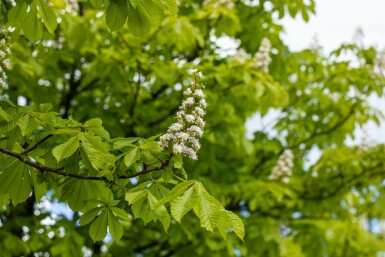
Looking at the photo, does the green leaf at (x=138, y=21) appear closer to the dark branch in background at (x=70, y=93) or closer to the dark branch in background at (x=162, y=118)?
the dark branch in background at (x=162, y=118)

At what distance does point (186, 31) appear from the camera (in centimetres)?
510

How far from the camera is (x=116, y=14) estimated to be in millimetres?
2576

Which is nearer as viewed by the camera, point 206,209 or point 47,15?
point 206,209

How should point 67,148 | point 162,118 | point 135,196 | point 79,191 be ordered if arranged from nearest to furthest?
1. point 67,148
2. point 135,196
3. point 79,191
4. point 162,118

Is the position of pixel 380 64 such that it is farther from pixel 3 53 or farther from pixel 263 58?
pixel 3 53

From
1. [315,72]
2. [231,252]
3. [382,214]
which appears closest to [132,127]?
[231,252]

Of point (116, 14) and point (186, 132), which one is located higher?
point (116, 14)

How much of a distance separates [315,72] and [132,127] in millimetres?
2290

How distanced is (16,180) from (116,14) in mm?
909

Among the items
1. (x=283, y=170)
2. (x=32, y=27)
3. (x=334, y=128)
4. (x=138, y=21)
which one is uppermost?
(x=334, y=128)

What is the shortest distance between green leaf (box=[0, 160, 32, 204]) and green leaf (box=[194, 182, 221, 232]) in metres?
0.96

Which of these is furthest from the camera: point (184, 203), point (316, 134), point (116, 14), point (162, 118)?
point (316, 134)

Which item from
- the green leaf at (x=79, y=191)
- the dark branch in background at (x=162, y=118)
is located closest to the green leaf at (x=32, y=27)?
the green leaf at (x=79, y=191)

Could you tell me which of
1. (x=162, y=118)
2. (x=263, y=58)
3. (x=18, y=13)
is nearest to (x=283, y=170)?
(x=263, y=58)
